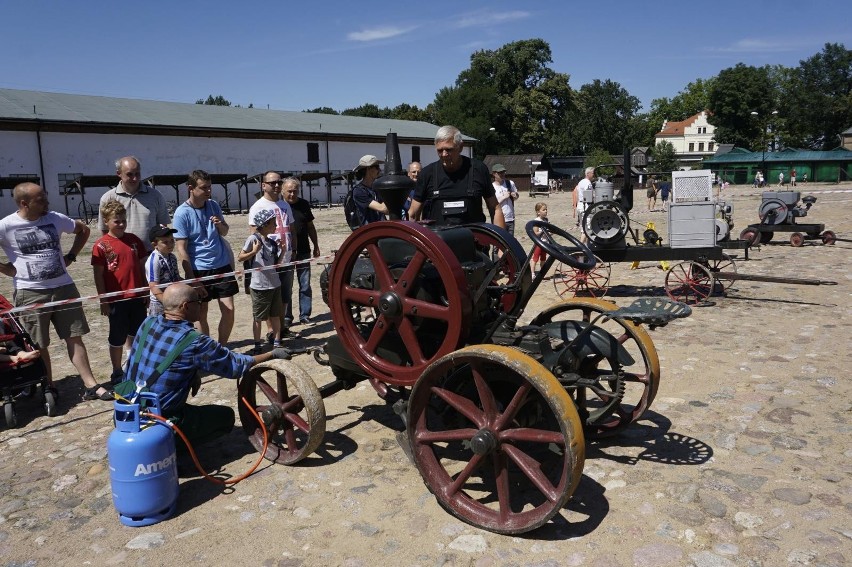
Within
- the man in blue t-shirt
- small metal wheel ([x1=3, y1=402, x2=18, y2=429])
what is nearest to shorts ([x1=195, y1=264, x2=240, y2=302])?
the man in blue t-shirt

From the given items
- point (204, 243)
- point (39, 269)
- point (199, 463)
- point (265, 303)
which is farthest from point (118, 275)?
point (199, 463)

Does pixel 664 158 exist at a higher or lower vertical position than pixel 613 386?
higher

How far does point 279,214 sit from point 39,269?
8.29ft

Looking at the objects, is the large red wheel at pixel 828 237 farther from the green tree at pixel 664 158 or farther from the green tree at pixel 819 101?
the green tree at pixel 819 101

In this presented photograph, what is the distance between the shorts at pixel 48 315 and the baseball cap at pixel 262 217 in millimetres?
1845

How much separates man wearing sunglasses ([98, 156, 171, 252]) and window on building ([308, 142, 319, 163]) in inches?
1538

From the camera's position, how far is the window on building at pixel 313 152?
144ft

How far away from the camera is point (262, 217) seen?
662cm

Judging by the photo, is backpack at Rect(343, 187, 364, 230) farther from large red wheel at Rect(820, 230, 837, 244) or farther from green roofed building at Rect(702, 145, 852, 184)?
green roofed building at Rect(702, 145, 852, 184)

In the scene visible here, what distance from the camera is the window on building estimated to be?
43.9 metres

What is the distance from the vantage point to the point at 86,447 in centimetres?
445

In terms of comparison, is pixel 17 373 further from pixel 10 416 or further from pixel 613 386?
pixel 613 386

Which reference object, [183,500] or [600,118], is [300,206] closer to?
[183,500]

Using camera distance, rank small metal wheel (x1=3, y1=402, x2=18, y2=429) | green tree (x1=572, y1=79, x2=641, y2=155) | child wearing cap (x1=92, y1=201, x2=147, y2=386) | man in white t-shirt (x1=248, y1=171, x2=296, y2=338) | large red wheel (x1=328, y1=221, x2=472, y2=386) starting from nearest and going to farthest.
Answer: large red wheel (x1=328, y1=221, x2=472, y2=386), small metal wheel (x1=3, y1=402, x2=18, y2=429), child wearing cap (x1=92, y1=201, x2=147, y2=386), man in white t-shirt (x1=248, y1=171, x2=296, y2=338), green tree (x1=572, y1=79, x2=641, y2=155)
